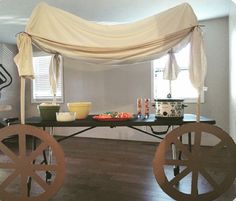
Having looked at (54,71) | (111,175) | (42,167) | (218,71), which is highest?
(218,71)

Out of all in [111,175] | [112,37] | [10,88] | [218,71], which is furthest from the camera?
[10,88]

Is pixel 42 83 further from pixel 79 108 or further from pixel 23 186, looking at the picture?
pixel 23 186

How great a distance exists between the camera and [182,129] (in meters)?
1.97

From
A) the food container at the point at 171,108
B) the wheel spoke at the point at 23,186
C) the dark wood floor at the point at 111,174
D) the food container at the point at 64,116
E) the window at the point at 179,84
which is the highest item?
the window at the point at 179,84

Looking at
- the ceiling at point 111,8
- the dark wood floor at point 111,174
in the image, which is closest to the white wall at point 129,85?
the ceiling at point 111,8

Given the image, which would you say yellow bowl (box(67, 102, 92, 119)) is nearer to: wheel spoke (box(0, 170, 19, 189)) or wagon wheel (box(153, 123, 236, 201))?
wheel spoke (box(0, 170, 19, 189))

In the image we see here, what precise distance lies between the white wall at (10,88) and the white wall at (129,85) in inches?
14.8

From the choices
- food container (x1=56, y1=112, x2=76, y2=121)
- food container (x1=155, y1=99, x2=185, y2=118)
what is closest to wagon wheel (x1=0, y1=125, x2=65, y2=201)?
food container (x1=56, y1=112, x2=76, y2=121)

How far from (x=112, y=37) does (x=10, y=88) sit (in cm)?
471

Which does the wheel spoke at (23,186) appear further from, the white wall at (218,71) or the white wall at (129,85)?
the white wall at (218,71)

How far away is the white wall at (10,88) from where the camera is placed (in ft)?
18.2

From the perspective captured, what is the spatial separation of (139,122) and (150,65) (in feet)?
8.85

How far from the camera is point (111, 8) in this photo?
349 centimetres

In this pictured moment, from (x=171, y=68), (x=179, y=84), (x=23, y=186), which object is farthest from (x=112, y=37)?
(x=179, y=84)
